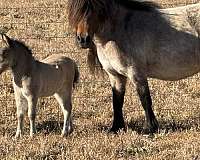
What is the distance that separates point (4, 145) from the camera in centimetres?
659

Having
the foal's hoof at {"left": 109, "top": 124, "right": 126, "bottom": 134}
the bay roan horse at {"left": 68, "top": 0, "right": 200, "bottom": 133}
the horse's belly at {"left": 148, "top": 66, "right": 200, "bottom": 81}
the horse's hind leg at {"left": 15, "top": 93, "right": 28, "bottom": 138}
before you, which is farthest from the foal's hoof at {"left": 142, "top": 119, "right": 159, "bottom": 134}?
the horse's hind leg at {"left": 15, "top": 93, "right": 28, "bottom": 138}

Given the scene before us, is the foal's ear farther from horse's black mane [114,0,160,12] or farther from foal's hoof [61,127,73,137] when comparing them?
horse's black mane [114,0,160,12]

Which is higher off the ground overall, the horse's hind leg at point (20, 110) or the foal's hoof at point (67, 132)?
the horse's hind leg at point (20, 110)

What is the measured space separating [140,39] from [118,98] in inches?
41.2

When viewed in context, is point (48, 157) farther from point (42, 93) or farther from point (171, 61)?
point (171, 61)

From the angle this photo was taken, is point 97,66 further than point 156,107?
No

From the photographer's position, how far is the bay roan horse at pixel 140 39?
7.25 metres

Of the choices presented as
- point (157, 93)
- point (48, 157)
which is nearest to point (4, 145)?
point (48, 157)

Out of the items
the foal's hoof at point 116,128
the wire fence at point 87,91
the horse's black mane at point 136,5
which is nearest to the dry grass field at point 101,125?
the wire fence at point 87,91

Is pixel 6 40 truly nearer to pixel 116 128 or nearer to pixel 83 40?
pixel 83 40

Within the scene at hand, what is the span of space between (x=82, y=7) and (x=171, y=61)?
146 centimetres

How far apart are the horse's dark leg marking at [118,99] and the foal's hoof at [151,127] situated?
0.40 metres

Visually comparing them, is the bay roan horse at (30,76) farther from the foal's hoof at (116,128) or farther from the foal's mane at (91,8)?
the foal's mane at (91,8)

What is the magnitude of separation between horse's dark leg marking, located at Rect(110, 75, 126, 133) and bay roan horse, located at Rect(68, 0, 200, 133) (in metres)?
0.10
